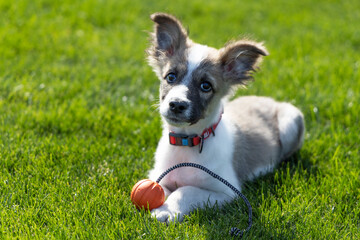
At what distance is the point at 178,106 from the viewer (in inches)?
141

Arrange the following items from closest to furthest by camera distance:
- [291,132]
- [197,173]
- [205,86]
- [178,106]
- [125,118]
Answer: [178,106] < [205,86] < [197,173] < [291,132] < [125,118]

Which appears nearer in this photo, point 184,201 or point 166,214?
point 166,214

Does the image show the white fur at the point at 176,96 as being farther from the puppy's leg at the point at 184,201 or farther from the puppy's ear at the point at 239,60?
the puppy's leg at the point at 184,201

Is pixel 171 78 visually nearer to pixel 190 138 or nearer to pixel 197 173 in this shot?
pixel 190 138

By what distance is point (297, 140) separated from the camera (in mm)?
5125

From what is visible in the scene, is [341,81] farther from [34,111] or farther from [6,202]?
[6,202]

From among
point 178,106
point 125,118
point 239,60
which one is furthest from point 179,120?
point 125,118

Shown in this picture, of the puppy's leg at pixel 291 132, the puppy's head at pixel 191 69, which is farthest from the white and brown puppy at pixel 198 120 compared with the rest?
the puppy's leg at pixel 291 132

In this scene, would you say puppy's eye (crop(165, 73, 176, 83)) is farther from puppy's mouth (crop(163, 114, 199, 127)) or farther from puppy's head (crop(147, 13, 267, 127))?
puppy's mouth (crop(163, 114, 199, 127))

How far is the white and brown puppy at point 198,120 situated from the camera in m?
3.77

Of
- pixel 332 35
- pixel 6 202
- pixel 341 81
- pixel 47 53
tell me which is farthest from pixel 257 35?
pixel 6 202

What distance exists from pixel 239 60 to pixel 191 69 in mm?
613

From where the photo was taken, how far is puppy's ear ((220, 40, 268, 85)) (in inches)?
162

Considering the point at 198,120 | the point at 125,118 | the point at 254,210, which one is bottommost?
the point at 125,118
